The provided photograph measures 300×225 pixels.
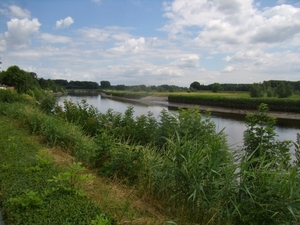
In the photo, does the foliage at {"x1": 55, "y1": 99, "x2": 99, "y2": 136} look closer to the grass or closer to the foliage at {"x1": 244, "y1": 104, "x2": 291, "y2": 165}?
the grass

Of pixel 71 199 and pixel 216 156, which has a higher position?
pixel 216 156

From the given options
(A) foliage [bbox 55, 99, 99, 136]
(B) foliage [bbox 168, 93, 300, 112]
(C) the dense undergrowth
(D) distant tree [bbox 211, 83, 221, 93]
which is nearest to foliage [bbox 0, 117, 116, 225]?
(C) the dense undergrowth

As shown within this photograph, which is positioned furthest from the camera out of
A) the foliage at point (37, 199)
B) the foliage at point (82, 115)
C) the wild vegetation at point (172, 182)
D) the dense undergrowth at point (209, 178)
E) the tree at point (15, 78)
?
the tree at point (15, 78)

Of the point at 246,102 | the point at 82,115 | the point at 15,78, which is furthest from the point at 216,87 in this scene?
the point at 82,115

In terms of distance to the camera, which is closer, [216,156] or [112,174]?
[216,156]

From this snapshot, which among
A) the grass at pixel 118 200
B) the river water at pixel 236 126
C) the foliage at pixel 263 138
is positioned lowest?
the river water at pixel 236 126

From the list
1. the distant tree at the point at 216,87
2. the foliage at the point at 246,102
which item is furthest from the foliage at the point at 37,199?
the distant tree at the point at 216,87

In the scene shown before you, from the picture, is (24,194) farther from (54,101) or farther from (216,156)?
(54,101)

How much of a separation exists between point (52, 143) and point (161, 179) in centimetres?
336

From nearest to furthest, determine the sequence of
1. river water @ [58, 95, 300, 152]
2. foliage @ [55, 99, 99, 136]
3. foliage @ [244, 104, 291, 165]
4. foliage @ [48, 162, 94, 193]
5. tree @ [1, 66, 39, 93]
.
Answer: foliage @ [48, 162, 94, 193] < foliage @ [244, 104, 291, 165] < foliage @ [55, 99, 99, 136] < river water @ [58, 95, 300, 152] < tree @ [1, 66, 39, 93]

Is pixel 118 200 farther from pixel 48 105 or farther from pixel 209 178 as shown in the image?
pixel 48 105

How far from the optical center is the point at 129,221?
2.70 meters

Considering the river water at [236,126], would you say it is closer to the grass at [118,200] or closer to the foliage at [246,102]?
the grass at [118,200]

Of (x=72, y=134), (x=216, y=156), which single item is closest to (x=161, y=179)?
(x=216, y=156)
